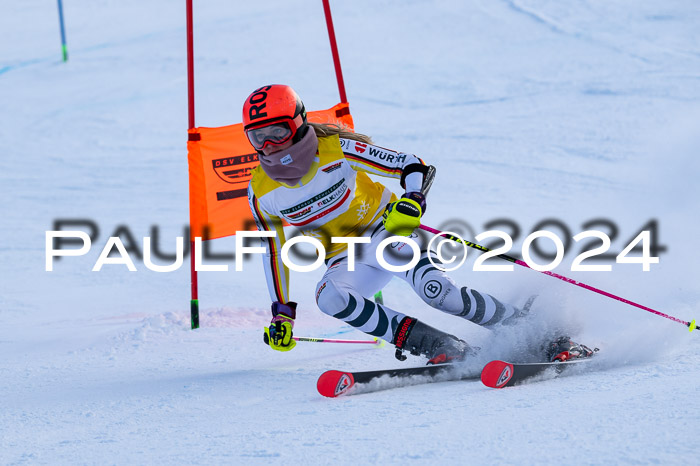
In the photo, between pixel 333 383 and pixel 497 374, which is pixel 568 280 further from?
pixel 333 383

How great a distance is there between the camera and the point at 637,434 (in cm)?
219

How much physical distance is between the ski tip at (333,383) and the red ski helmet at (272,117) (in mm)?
1021

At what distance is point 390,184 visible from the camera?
31.6ft

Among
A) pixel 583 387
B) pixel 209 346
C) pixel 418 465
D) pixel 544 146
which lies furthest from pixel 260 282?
pixel 544 146

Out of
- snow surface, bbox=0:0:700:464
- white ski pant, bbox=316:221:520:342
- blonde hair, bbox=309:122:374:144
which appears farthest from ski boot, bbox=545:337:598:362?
blonde hair, bbox=309:122:374:144

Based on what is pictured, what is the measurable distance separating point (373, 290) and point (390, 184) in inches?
237

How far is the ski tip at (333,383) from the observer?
303 cm

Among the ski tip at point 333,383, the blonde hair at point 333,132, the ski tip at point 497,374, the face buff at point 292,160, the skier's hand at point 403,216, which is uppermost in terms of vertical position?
the blonde hair at point 333,132

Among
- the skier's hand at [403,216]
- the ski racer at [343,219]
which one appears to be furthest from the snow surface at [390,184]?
the skier's hand at [403,216]

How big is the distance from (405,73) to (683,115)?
5733 millimetres

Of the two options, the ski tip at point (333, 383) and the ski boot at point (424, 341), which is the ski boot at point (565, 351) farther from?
the ski tip at point (333, 383)

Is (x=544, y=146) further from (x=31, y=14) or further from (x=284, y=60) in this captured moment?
(x=31, y=14)

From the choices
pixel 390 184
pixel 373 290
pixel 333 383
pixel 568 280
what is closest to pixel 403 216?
pixel 373 290

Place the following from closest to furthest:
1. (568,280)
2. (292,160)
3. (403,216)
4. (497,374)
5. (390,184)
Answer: (497,374) < (403,216) < (292,160) < (568,280) < (390,184)
